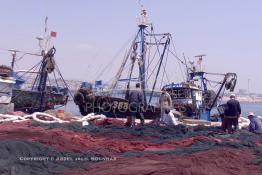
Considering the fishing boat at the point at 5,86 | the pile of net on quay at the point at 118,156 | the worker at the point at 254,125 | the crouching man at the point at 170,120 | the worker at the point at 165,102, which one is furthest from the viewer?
the fishing boat at the point at 5,86

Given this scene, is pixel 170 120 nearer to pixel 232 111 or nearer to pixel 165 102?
pixel 165 102

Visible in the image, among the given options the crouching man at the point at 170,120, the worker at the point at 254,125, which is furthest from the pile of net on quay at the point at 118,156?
the worker at the point at 254,125

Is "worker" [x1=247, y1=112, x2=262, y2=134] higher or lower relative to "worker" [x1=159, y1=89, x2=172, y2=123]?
lower

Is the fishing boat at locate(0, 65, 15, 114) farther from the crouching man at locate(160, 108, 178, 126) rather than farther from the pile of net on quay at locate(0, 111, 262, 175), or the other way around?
the pile of net on quay at locate(0, 111, 262, 175)

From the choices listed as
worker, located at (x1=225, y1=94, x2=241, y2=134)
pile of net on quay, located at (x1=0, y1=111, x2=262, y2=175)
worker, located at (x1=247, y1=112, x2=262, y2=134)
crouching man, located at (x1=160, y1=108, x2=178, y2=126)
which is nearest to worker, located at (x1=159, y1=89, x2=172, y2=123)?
crouching man, located at (x1=160, y1=108, x2=178, y2=126)

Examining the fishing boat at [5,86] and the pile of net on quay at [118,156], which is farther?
the fishing boat at [5,86]

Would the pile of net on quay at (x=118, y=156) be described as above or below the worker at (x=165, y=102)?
below

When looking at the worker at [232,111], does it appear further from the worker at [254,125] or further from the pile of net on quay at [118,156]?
the pile of net on quay at [118,156]

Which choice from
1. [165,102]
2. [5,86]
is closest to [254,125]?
[165,102]

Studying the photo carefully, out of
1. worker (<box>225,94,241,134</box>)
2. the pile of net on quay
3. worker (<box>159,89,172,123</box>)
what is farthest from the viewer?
worker (<box>159,89,172,123</box>)

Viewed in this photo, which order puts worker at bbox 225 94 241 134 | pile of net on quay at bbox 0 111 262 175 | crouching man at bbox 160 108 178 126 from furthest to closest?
crouching man at bbox 160 108 178 126, worker at bbox 225 94 241 134, pile of net on quay at bbox 0 111 262 175

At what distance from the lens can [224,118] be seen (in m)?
10.9

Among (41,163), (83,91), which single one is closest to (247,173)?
(41,163)

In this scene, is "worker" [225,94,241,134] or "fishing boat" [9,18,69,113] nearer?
"worker" [225,94,241,134]
